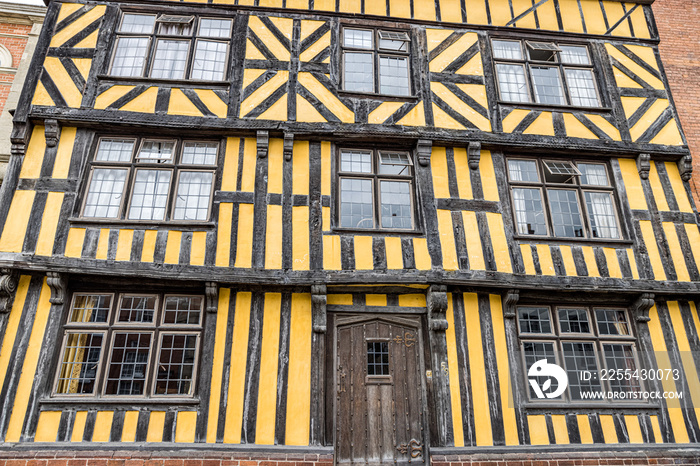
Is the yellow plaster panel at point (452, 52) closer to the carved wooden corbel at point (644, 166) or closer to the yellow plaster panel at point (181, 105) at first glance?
the carved wooden corbel at point (644, 166)

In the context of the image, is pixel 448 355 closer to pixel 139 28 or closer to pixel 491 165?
pixel 491 165

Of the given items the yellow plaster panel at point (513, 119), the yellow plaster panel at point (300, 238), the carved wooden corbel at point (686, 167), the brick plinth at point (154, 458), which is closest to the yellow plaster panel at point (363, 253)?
the yellow plaster panel at point (300, 238)

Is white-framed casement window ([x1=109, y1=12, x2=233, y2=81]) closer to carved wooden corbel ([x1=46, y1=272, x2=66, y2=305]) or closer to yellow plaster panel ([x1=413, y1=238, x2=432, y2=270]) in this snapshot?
carved wooden corbel ([x1=46, y1=272, x2=66, y2=305])

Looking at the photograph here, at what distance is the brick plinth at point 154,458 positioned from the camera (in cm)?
582

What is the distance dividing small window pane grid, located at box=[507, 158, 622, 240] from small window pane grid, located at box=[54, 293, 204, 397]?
5.91 meters

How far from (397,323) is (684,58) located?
947 centimetres

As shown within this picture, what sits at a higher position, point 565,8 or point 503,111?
point 565,8

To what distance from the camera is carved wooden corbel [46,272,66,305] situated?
6.43 m

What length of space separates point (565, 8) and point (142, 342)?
10.6 metres

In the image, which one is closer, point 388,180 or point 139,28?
point 388,180

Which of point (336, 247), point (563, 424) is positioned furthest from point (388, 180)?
point (563, 424)

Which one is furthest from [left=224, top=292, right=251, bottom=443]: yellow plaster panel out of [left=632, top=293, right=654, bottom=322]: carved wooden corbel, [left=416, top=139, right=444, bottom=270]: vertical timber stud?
[left=632, top=293, right=654, bottom=322]: carved wooden corbel

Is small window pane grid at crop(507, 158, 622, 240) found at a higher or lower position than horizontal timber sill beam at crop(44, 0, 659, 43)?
lower

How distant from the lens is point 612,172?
8.20 meters
